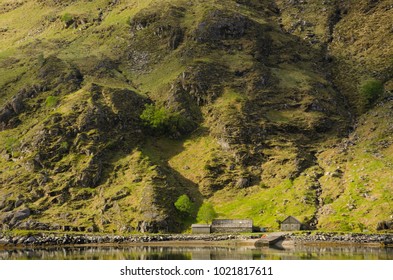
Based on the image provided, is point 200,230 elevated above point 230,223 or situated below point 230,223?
below

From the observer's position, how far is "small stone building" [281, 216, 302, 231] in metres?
152

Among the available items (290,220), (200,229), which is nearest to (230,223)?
(200,229)

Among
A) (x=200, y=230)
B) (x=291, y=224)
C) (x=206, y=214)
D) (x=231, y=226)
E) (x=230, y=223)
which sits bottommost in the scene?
(x=200, y=230)

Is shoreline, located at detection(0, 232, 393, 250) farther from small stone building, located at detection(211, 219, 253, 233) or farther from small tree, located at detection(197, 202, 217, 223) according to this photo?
small tree, located at detection(197, 202, 217, 223)

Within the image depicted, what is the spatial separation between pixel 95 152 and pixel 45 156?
15109 millimetres

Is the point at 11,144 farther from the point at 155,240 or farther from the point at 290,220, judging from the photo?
the point at 290,220

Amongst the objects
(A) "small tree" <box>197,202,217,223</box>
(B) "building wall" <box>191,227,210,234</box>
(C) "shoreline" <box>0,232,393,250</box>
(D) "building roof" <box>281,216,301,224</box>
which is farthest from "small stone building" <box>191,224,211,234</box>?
(D) "building roof" <box>281,216,301,224</box>

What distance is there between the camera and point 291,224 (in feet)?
503

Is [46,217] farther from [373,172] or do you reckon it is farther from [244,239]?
[373,172]

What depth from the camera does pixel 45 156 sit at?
188 metres

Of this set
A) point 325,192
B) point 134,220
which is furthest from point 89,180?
point 325,192

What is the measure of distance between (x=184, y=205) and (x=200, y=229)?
9.81m

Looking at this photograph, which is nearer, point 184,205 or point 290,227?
point 290,227

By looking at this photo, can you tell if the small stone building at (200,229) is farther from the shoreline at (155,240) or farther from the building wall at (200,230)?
the shoreline at (155,240)
